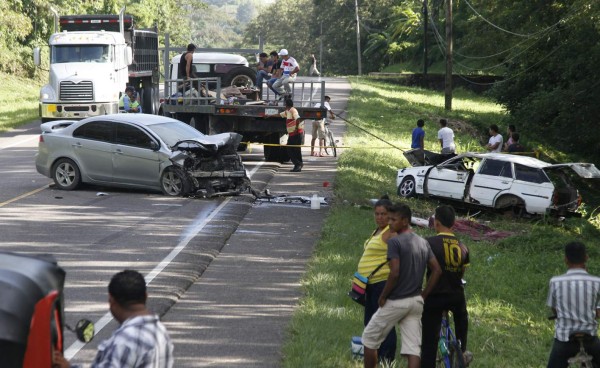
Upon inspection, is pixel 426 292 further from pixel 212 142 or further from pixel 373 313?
pixel 212 142

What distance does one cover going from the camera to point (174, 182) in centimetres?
1891

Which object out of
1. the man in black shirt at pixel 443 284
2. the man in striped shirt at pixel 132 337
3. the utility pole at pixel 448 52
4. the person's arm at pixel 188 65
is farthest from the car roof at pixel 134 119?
the utility pole at pixel 448 52

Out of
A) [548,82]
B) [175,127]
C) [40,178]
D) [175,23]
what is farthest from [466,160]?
[175,23]

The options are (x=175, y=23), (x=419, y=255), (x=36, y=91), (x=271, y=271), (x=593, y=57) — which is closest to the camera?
(x=419, y=255)

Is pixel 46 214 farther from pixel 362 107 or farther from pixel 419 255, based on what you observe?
pixel 362 107

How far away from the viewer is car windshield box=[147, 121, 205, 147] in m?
19.3

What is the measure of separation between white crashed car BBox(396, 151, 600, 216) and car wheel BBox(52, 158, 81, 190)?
283 inches

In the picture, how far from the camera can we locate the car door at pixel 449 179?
2062 cm

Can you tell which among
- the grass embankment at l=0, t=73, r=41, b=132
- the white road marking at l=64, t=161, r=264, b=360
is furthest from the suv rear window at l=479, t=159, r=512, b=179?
the grass embankment at l=0, t=73, r=41, b=132

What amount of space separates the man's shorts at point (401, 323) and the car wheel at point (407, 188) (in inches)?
527

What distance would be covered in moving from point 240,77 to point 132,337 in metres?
22.1

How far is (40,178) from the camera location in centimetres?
2119

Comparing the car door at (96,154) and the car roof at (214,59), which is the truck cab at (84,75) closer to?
the car roof at (214,59)

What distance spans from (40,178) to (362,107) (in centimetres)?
2371
